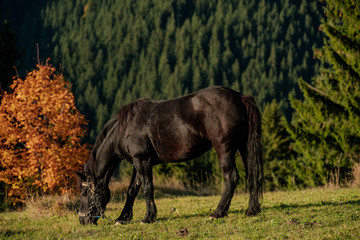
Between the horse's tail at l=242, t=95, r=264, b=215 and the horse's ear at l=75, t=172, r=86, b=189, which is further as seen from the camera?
the horse's ear at l=75, t=172, r=86, b=189

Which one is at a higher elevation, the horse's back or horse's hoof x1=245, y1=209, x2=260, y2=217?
the horse's back

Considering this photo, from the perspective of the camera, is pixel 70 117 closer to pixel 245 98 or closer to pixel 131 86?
pixel 245 98

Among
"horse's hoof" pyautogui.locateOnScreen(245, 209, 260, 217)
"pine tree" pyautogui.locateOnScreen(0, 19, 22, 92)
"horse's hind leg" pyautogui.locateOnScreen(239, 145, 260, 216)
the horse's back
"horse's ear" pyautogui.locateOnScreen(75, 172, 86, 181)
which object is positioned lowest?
"horse's hoof" pyautogui.locateOnScreen(245, 209, 260, 217)

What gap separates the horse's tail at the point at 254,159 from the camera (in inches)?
294

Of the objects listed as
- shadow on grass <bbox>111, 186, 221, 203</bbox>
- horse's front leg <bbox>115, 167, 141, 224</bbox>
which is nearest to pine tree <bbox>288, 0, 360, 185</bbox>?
shadow on grass <bbox>111, 186, 221, 203</bbox>

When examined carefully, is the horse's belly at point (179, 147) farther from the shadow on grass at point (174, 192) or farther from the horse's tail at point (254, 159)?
the shadow on grass at point (174, 192)

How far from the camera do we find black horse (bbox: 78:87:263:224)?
7379 millimetres

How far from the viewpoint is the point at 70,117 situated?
13.8 meters

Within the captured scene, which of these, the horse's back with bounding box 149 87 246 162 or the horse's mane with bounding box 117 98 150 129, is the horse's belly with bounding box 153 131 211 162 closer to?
the horse's back with bounding box 149 87 246 162

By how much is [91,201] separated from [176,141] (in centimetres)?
228

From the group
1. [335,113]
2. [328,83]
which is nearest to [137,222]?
[335,113]

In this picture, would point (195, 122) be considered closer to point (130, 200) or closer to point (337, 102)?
point (130, 200)

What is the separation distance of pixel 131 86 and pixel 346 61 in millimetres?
161015

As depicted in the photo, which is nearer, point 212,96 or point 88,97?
point 212,96
